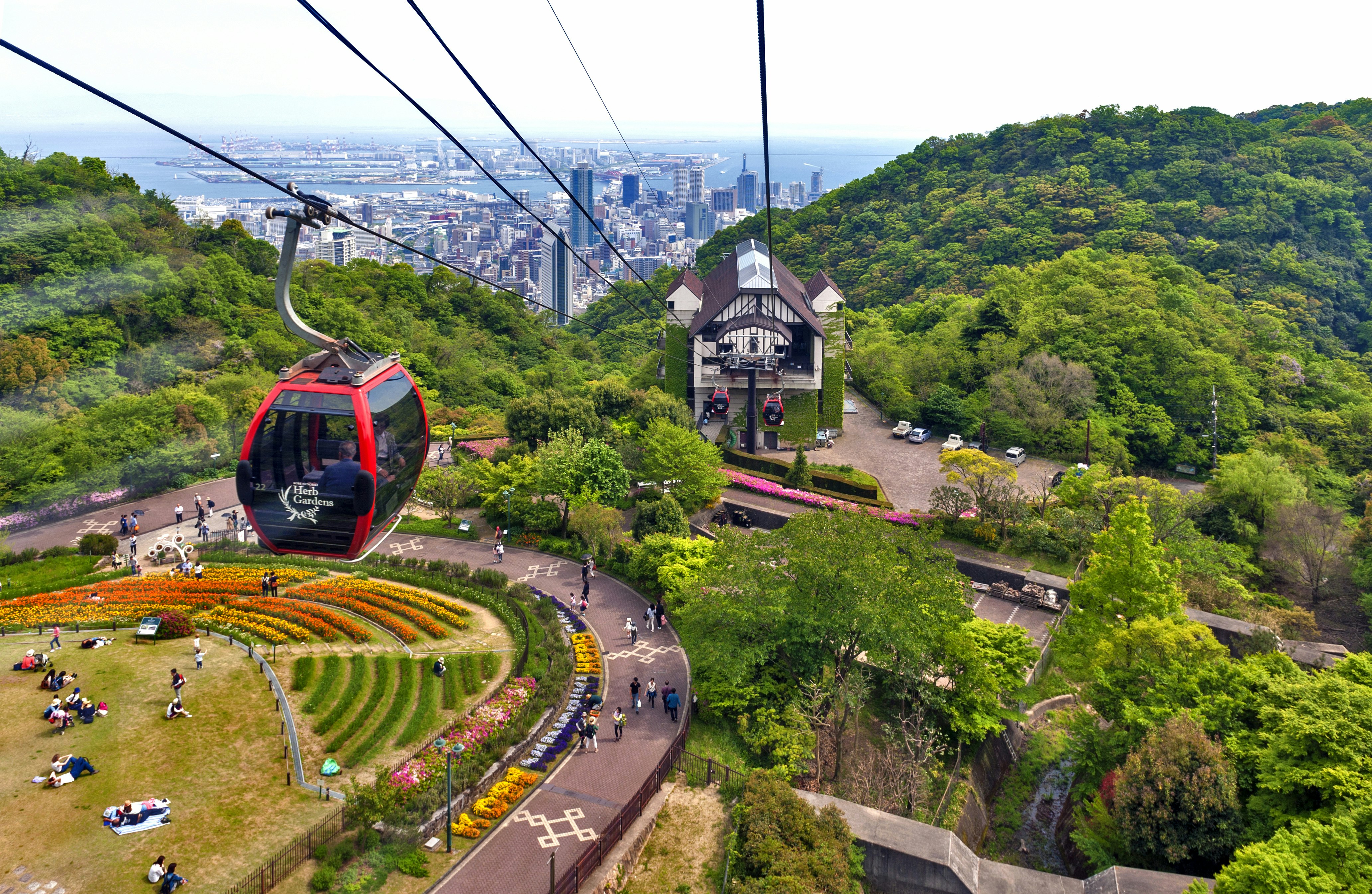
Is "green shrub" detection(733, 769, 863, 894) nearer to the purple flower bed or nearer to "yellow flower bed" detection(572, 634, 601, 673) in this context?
"yellow flower bed" detection(572, 634, 601, 673)

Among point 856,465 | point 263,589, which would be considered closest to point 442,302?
point 856,465

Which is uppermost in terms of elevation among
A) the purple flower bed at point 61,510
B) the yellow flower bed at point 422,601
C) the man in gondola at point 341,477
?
the man in gondola at point 341,477

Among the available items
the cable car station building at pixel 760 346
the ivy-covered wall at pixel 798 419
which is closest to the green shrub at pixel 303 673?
the cable car station building at pixel 760 346

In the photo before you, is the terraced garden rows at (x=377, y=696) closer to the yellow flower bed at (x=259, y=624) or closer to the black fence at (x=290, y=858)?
the yellow flower bed at (x=259, y=624)

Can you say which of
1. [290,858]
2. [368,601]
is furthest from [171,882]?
[368,601]

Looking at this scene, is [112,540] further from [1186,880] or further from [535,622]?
[1186,880]

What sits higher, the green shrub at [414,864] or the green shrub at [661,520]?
the green shrub at [661,520]

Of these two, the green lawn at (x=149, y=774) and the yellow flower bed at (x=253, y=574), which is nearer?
the green lawn at (x=149, y=774)
